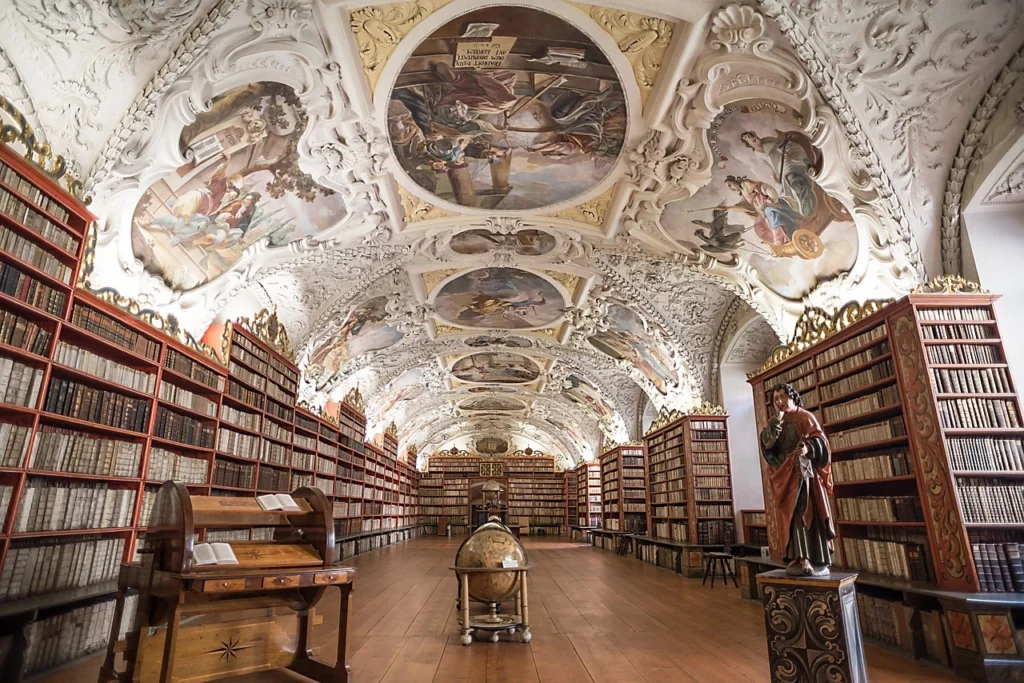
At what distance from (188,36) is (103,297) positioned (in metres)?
2.66

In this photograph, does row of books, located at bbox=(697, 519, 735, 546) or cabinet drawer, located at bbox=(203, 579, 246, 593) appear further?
row of books, located at bbox=(697, 519, 735, 546)

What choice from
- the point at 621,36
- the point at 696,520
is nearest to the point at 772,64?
the point at 621,36

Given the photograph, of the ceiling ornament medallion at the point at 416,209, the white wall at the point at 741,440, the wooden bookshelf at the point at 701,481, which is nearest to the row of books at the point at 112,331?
the ceiling ornament medallion at the point at 416,209

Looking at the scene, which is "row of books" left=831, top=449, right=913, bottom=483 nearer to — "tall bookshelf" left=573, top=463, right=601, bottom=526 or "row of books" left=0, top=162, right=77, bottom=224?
"row of books" left=0, top=162, right=77, bottom=224

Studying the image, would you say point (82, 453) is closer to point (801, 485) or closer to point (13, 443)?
point (13, 443)

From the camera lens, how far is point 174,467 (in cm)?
656

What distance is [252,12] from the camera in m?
4.84

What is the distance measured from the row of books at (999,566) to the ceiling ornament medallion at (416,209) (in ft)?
24.3

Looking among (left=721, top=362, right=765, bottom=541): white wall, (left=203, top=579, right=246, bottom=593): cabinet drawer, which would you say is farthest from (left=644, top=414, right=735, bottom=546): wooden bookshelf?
(left=203, top=579, right=246, bottom=593): cabinet drawer

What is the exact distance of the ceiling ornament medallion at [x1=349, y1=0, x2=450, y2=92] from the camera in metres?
5.20

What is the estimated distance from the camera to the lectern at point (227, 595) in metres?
3.27

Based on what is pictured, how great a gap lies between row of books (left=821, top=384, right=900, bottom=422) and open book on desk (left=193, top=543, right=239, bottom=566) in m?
6.06

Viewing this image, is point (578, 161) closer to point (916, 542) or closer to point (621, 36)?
point (621, 36)

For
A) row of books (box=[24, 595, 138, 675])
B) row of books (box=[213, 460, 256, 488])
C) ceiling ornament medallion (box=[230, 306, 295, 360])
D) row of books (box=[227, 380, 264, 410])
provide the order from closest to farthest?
row of books (box=[24, 595, 138, 675]) → row of books (box=[213, 460, 256, 488]) → row of books (box=[227, 380, 264, 410]) → ceiling ornament medallion (box=[230, 306, 295, 360])
